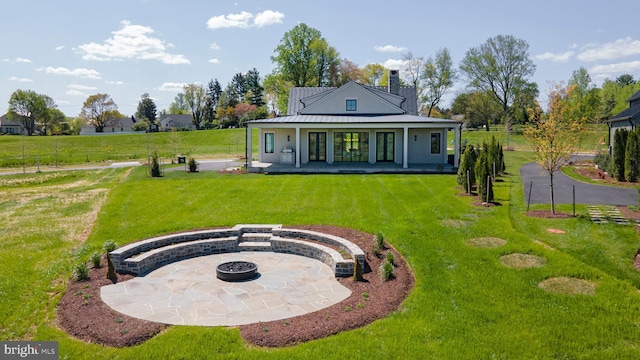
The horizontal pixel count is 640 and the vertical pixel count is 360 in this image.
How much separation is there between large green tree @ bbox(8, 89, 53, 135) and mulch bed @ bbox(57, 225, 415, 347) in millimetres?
90450

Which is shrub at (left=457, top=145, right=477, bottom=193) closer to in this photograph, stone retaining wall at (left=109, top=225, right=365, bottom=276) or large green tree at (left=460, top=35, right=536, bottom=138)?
stone retaining wall at (left=109, top=225, right=365, bottom=276)

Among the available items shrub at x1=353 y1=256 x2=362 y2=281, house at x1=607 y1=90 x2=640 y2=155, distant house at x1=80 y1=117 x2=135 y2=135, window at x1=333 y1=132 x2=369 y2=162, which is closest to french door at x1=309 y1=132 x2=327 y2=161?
window at x1=333 y1=132 x2=369 y2=162

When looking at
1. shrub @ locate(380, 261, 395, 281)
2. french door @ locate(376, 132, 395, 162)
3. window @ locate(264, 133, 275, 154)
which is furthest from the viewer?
window @ locate(264, 133, 275, 154)

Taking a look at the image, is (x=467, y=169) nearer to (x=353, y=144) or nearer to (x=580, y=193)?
(x=580, y=193)

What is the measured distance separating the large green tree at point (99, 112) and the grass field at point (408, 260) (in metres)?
79.0

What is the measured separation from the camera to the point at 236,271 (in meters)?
8.53

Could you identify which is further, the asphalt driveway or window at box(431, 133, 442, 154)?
window at box(431, 133, 442, 154)

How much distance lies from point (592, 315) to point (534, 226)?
16.9ft

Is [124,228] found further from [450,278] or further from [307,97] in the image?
[307,97]

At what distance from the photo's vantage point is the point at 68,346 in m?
5.79

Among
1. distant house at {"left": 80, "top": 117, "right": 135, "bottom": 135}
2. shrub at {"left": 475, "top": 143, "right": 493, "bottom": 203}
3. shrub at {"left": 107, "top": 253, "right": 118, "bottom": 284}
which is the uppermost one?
distant house at {"left": 80, "top": 117, "right": 135, "bottom": 135}

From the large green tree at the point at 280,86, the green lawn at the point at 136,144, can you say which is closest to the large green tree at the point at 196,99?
the green lawn at the point at 136,144

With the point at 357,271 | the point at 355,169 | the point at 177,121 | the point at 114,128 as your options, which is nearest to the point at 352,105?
the point at 355,169

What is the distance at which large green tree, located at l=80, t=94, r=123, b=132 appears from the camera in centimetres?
8938
